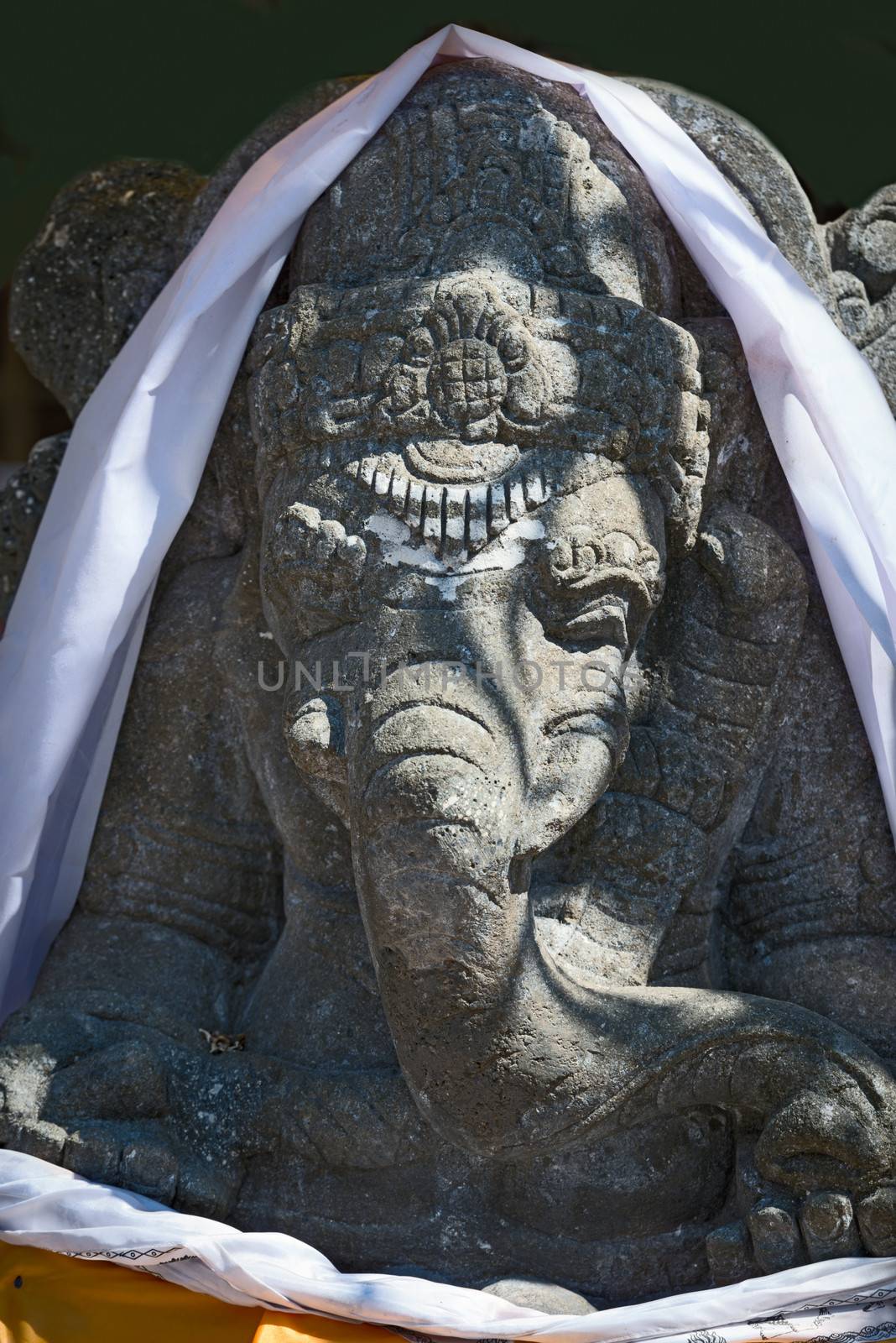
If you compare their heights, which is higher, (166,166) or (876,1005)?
(166,166)

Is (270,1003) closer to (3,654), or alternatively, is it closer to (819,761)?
(3,654)

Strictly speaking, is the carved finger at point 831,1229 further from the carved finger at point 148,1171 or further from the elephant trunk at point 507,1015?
the carved finger at point 148,1171

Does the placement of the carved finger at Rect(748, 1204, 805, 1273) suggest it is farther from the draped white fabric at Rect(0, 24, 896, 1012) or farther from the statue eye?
the statue eye

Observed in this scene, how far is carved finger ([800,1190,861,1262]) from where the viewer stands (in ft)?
6.11

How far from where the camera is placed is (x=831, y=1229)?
6.11 feet

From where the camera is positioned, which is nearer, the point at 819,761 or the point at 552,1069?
the point at 552,1069

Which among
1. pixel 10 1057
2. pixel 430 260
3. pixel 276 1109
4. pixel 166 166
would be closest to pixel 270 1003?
pixel 276 1109

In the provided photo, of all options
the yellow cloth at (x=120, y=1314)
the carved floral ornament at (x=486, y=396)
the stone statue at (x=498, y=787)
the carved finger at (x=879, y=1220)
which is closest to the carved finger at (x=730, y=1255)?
the stone statue at (x=498, y=787)

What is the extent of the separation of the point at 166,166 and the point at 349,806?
4.08 feet

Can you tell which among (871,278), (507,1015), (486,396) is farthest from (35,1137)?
(871,278)

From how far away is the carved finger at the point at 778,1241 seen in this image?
1875 millimetres

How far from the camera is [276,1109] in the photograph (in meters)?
2.08

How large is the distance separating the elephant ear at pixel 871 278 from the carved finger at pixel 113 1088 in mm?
1324

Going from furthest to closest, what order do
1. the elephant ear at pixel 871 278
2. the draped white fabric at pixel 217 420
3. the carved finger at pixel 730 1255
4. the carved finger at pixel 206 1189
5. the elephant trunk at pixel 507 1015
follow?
the elephant ear at pixel 871 278 → the draped white fabric at pixel 217 420 → the carved finger at pixel 206 1189 → the carved finger at pixel 730 1255 → the elephant trunk at pixel 507 1015
